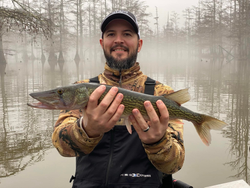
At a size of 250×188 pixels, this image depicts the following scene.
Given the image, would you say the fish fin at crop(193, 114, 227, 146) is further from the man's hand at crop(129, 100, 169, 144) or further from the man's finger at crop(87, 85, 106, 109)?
the man's finger at crop(87, 85, 106, 109)

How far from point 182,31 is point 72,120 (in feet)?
250

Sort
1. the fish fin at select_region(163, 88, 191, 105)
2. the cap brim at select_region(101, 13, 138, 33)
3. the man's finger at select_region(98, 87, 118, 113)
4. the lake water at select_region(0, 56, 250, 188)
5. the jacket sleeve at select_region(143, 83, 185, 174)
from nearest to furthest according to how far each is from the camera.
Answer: the man's finger at select_region(98, 87, 118, 113), the jacket sleeve at select_region(143, 83, 185, 174), the fish fin at select_region(163, 88, 191, 105), the cap brim at select_region(101, 13, 138, 33), the lake water at select_region(0, 56, 250, 188)

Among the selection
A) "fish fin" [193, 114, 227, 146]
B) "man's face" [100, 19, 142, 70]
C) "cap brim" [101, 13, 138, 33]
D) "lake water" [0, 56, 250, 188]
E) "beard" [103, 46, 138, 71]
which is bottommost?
"lake water" [0, 56, 250, 188]

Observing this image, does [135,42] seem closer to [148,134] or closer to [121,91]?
[121,91]

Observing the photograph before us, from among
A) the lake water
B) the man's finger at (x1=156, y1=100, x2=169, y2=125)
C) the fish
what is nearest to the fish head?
the fish

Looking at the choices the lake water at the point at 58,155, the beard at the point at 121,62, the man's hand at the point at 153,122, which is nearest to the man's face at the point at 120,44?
the beard at the point at 121,62

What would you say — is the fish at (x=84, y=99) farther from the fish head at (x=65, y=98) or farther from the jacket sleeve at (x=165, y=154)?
the jacket sleeve at (x=165, y=154)

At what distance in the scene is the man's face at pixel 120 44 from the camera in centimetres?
284

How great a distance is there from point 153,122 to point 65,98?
3.05 feet

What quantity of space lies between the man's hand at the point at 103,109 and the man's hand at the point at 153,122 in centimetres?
20

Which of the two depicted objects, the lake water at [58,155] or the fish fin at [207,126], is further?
the lake water at [58,155]

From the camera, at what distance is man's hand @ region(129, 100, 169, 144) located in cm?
200

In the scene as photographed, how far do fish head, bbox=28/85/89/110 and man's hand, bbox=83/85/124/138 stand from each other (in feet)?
0.40

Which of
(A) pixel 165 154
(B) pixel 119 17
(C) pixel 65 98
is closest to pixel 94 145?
(C) pixel 65 98
